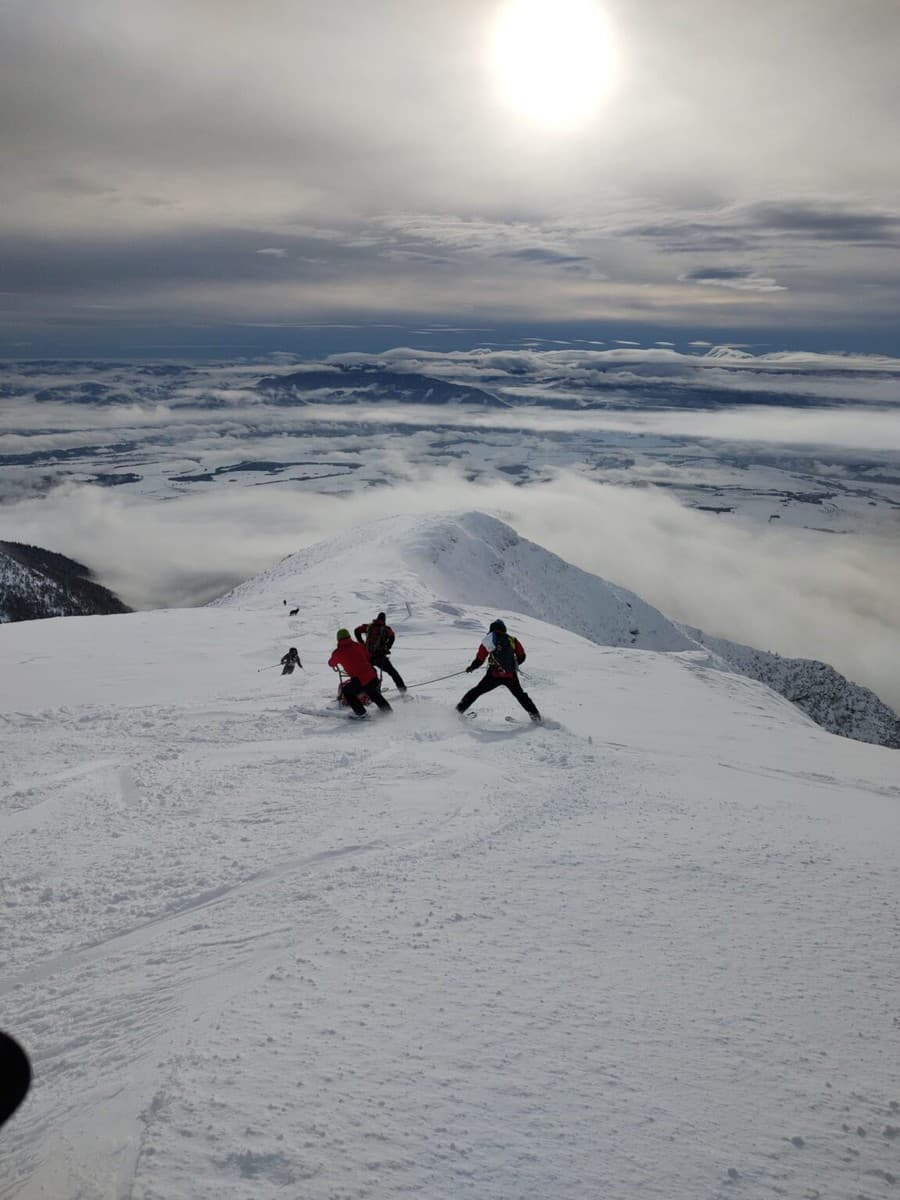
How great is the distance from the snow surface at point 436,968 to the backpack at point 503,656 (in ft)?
Answer: 5.07

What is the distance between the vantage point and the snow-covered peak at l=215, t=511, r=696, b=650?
40250mm

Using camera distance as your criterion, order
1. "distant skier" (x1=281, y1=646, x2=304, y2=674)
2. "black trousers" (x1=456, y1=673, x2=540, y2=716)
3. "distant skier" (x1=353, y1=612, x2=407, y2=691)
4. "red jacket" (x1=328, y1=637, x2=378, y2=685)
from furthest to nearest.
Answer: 1. "distant skier" (x1=281, y1=646, x2=304, y2=674)
2. "distant skier" (x1=353, y1=612, x2=407, y2=691)
3. "black trousers" (x1=456, y1=673, x2=540, y2=716)
4. "red jacket" (x1=328, y1=637, x2=378, y2=685)

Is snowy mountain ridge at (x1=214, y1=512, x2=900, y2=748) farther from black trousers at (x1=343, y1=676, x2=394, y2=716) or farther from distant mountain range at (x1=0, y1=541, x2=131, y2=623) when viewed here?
distant mountain range at (x1=0, y1=541, x2=131, y2=623)

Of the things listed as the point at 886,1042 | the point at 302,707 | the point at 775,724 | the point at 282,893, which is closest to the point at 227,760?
the point at 302,707

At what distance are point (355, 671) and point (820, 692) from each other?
117645 mm

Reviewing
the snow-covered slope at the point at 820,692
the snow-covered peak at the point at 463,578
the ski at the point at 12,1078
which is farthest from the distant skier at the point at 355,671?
the snow-covered slope at the point at 820,692

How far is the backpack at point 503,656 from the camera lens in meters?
11.9

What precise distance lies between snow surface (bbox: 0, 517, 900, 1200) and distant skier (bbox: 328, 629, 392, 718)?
90cm

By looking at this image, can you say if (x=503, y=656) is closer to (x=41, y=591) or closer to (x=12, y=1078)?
(x=12, y=1078)

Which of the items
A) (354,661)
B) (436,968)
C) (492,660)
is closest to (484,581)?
(492,660)

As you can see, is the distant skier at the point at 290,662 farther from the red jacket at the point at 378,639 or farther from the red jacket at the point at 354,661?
the red jacket at the point at 354,661

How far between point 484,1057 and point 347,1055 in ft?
2.30

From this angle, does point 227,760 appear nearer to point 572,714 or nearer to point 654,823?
point 654,823

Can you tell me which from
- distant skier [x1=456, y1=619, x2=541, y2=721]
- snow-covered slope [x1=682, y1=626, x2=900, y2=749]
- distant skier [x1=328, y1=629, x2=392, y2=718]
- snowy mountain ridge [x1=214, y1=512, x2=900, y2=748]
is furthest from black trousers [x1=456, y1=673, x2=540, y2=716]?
snow-covered slope [x1=682, y1=626, x2=900, y2=749]
